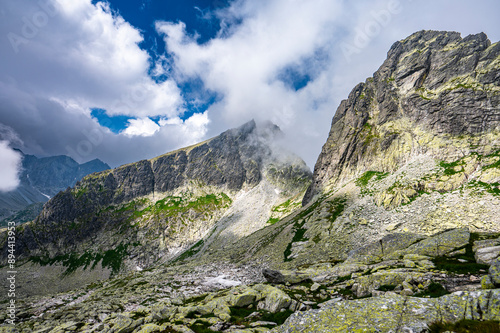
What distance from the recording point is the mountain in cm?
1656

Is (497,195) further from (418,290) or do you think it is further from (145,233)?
(145,233)

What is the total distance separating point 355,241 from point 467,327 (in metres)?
48.4

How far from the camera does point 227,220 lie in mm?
153125

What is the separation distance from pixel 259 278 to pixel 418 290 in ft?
126

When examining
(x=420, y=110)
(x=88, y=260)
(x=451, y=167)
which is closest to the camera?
(x=451, y=167)

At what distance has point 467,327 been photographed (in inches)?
336

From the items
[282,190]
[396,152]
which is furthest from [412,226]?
[282,190]

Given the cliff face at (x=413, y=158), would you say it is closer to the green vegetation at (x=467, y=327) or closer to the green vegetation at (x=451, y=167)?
the green vegetation at (x=451, y=167)

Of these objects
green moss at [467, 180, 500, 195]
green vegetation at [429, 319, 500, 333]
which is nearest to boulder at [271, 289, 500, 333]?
green vegetation at [429, 319, 500, 333]

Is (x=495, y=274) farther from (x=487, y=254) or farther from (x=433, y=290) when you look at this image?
(x=487, y=254)

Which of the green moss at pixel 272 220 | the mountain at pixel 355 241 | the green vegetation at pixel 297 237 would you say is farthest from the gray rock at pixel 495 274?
the green moss at pixel 272 220

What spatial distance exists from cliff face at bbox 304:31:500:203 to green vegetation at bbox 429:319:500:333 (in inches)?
2913

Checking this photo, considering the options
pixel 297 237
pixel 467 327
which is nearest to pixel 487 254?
pixel 467 327

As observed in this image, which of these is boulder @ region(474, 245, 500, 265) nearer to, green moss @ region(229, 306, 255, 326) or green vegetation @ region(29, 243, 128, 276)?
green moss @ region(229, 306, 255, 326)
